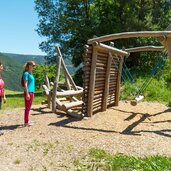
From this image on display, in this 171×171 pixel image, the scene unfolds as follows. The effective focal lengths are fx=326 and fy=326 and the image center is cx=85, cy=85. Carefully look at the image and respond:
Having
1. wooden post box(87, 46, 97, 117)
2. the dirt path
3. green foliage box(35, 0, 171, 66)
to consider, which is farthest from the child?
green foliage box(35, 0, 171, 66)

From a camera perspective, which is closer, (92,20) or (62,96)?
(62,96)

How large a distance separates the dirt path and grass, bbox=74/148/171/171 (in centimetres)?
24

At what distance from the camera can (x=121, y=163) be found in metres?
5.25

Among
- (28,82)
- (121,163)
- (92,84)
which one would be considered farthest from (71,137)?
(92,84)

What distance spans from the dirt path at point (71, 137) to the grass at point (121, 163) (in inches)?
9.5

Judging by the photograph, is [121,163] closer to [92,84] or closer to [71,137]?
[71,137]

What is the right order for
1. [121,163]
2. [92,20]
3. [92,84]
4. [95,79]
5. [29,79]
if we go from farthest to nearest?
1. [92,20]
2. [95,79]
3. [92,84]
4. [29,79]
5. [121,163]

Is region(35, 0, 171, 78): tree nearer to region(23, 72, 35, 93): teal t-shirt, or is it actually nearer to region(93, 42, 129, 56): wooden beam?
region(93, 42, 129, 56): wooden beam

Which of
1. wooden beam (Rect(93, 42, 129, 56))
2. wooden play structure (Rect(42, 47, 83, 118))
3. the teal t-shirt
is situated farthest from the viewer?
Answer: wooden play structure (Rect(42, 47, 83, 118))

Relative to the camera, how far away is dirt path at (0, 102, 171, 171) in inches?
223

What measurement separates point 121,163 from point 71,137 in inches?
78.3

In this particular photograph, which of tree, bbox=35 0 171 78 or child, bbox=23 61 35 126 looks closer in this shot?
child, bbox=23 61 35 126

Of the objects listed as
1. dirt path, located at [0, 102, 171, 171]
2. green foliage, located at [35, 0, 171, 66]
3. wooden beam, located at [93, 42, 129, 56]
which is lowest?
dirt path, located at [0, 102, 171, 171]

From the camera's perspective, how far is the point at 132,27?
22266mm
